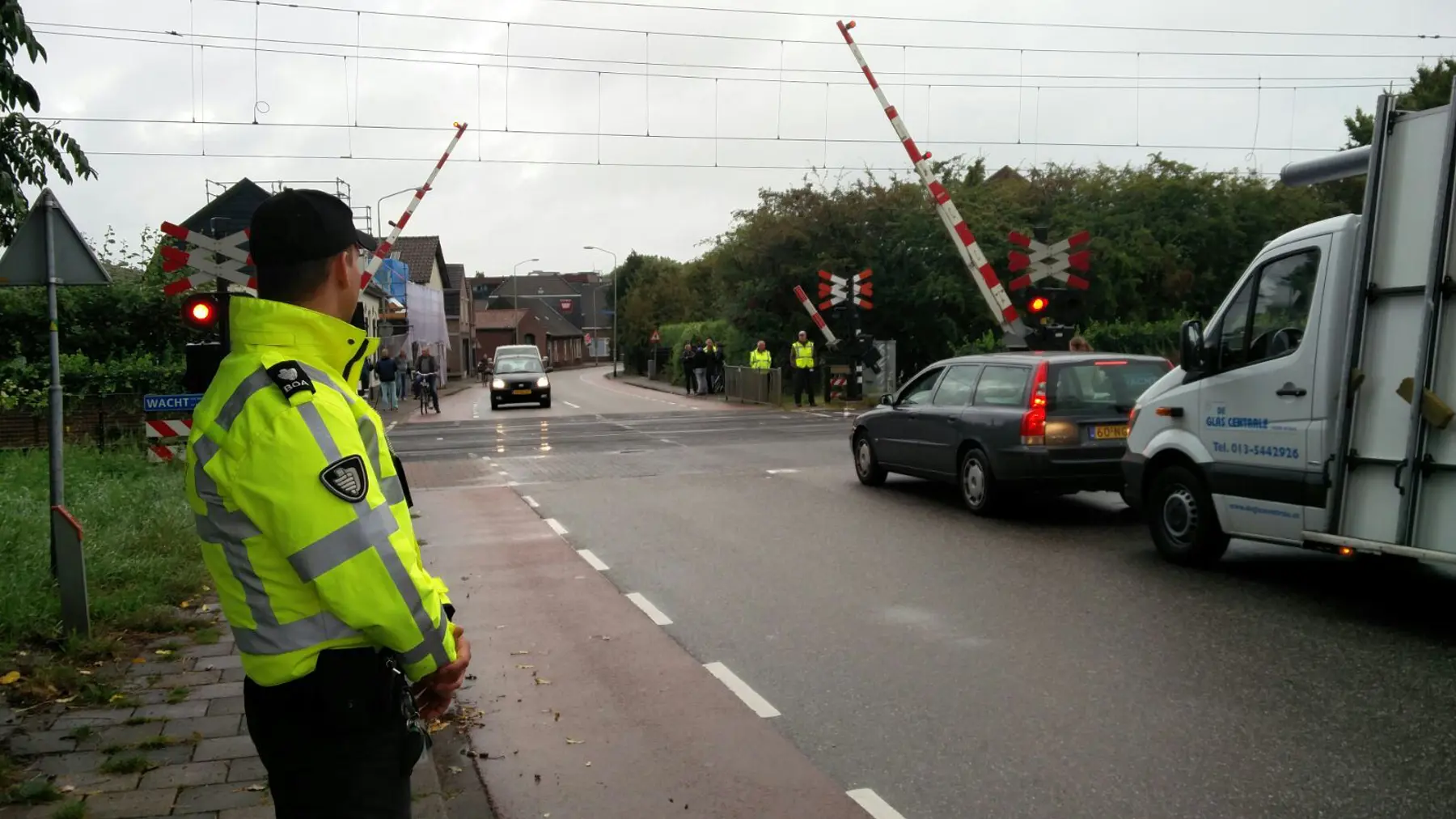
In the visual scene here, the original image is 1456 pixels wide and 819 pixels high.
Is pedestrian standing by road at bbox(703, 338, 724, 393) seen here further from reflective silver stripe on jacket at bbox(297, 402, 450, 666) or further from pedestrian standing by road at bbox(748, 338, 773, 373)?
reflective silver stripe on jacket at bbox(297, 402, 450, 666)

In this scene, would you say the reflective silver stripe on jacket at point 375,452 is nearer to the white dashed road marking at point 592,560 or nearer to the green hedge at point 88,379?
→ the white dashed road marking at point 592,560

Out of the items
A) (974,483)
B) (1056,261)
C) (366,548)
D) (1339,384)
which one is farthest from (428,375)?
(366,548)

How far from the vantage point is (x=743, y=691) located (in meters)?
5.78

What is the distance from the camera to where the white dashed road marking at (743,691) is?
546 cm

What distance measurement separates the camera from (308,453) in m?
2.16

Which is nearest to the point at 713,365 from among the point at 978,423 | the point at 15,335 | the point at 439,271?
the point at 15,335

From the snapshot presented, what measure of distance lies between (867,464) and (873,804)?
9417mm

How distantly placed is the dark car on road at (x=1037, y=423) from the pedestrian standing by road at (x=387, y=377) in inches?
947

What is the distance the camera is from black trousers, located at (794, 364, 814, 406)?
1219 inches

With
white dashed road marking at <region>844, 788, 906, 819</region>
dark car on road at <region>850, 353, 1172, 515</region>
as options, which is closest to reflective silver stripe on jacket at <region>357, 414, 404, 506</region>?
white dashed road marking at <region>844, 788, 906, 819</region>

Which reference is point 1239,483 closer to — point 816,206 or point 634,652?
point 634,652

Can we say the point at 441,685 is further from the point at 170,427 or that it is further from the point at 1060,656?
the point at 170,427

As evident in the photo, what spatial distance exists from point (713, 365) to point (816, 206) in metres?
8.40

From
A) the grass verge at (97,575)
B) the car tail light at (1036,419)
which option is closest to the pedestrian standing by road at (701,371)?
the grass verge at (97,575)
